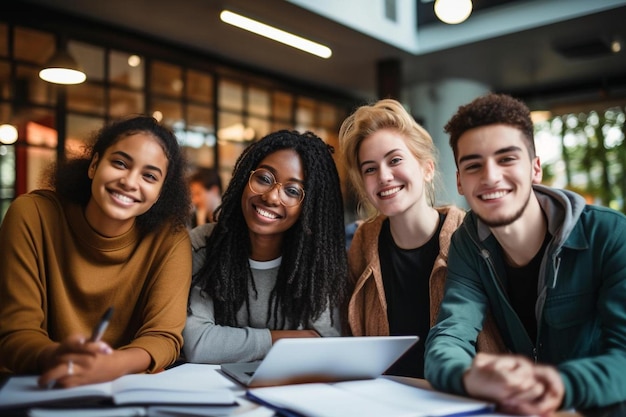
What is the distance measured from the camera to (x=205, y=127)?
5.76 metres

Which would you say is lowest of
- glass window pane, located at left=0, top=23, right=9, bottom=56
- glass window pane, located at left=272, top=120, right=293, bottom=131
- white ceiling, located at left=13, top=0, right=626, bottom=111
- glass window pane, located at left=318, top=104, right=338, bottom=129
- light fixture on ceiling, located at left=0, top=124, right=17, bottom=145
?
light fixture on ceiling, located at left=0, top=124, right=17, bottom=145

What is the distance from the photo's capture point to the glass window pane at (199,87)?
18.6ft

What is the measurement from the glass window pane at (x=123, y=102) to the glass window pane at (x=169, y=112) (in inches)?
6.0

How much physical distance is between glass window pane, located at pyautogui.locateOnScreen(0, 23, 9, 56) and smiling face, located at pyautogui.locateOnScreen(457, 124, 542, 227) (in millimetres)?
4164

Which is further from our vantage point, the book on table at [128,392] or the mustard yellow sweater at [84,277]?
the mustard yellow sweater at [84,277]

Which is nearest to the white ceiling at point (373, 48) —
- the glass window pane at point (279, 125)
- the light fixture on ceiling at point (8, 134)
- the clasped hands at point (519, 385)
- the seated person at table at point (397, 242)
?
the glass window pane at point (279, 125)

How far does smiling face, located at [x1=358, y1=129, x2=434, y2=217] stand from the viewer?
1907 mm

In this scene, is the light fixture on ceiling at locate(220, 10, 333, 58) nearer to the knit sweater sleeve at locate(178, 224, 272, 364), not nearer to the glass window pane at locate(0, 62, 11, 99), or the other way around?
the glass window pane at locate(0, 62, 11, 99)

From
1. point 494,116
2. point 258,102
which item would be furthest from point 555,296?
point 258,102

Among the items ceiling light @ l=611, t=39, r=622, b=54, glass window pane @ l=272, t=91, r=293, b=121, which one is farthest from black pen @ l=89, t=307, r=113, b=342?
ceiling light @ l=611, t=39, r=622, b=54

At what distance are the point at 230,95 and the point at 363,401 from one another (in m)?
5.36

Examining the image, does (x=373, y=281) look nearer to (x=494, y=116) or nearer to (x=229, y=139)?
(x=494, y=116)

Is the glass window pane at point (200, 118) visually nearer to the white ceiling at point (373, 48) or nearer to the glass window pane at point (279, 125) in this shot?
the white ceiling at point (373, 48)

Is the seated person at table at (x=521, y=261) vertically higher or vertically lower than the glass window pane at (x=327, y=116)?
lower
